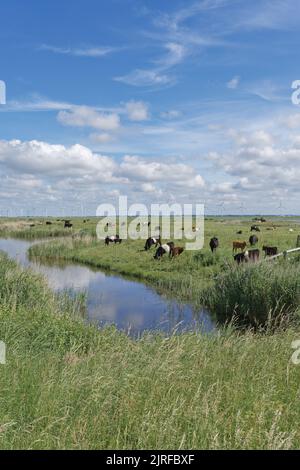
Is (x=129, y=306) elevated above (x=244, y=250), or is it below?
below

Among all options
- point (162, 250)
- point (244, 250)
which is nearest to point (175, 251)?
point (162, 250)

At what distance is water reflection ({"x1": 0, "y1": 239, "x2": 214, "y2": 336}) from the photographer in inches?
586

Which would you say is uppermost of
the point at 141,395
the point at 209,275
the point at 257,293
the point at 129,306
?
the point at 141,395

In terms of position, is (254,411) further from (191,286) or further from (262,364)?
(191,286)

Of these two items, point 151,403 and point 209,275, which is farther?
point 209,275

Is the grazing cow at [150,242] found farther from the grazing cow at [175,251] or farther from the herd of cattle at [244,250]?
the herd of cattle at [244,250]

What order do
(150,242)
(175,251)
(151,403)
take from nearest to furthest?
(151,403) → (175,251) → (150,242)

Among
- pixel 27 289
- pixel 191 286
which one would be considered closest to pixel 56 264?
pixel 191 286

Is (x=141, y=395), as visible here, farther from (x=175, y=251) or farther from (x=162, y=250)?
(x=162, y=250)

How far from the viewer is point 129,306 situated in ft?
62.5

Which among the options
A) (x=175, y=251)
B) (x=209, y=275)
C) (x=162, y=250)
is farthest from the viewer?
(x=162, y=250)

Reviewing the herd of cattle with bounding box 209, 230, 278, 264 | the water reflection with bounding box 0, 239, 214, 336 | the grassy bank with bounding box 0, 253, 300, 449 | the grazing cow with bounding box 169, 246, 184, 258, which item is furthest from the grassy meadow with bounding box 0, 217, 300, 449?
the grazing cow with bounding box 169, 246, 184, 258
